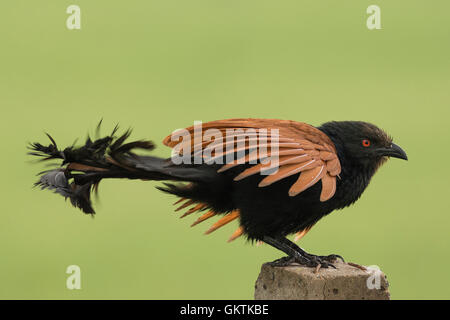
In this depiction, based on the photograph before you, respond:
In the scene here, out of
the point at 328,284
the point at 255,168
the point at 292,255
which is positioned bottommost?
the point at 328,284

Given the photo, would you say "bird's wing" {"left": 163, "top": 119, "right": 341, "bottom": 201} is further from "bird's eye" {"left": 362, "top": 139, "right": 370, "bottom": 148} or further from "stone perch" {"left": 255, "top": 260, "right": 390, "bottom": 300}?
"stone perch" {"left": 255, "top": 260, "right": 390, "bottom": 300}

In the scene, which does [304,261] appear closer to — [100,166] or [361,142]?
[361,142]

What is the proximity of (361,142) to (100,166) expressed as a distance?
53.3 inches

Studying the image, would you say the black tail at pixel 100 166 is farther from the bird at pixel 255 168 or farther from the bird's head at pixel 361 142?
the bird's head at pixel 361 142

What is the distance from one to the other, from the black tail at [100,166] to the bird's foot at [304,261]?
2.07 feet

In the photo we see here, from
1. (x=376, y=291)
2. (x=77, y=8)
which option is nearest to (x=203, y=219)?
(x=376, y=291)

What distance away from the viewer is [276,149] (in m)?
3.44

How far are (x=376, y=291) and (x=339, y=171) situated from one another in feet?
2.14

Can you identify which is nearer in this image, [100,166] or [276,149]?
[276,149]

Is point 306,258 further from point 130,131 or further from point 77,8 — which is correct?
point 77,8

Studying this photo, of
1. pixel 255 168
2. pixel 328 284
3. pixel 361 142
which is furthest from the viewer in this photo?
pixel 361 142

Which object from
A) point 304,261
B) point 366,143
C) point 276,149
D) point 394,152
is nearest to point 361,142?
point 366,143

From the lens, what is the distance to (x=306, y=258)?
149 inches

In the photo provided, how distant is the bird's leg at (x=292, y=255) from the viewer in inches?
149
